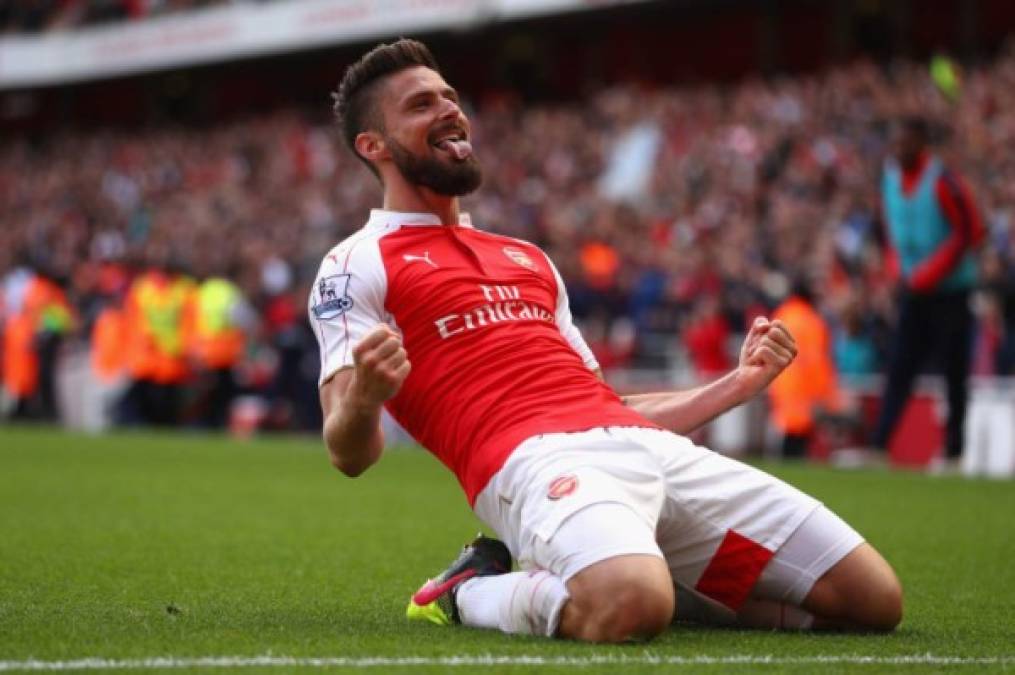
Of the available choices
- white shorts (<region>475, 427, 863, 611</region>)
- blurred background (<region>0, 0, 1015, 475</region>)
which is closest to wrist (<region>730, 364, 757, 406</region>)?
white shorts (<region>475, 427, 863, 611</region>)

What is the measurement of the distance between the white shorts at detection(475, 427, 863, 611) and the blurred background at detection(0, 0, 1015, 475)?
8229 mm

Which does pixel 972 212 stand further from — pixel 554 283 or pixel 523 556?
pixel 523 556

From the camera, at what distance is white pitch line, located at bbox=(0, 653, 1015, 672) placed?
448 cm

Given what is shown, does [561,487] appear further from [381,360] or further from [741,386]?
[741,386]

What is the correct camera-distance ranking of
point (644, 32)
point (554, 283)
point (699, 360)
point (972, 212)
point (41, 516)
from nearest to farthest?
point (554, 283)
point (41, 516)
point (972, 212)
point (699, 360)
point (644, 32)

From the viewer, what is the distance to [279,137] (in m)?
33.5

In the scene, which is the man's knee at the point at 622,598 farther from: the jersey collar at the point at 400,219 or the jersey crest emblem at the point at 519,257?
the jersey collar at the point at 400,219

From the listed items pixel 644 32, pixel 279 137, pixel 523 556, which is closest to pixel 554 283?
pixel 523 556

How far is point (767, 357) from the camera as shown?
5.79 metres

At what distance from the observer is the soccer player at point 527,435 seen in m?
4.97

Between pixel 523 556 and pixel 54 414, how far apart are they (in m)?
22.7

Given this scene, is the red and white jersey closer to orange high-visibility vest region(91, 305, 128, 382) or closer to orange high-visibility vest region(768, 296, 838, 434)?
A: orange high-visibility vest region(768, 296, 838, 434)

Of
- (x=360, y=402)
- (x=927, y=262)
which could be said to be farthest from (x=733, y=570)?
(x=927, y=262)

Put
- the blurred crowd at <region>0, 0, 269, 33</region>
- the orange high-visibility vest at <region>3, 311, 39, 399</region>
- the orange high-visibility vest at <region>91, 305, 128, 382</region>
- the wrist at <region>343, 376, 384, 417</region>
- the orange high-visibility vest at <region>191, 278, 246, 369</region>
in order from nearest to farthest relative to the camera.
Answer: the wrist at <region>343, 376, 384, 417</region> → the orange high-visibility vest at <region>191, 278, 246, 369</region> → the orange high-visibility vest at <region>91, 305, 128, 382</region> → the orange high-visibility vest at <region>3, 311, 39, 399</region> → the blurred crowd at <region>0, 0, 269, 33</region>
